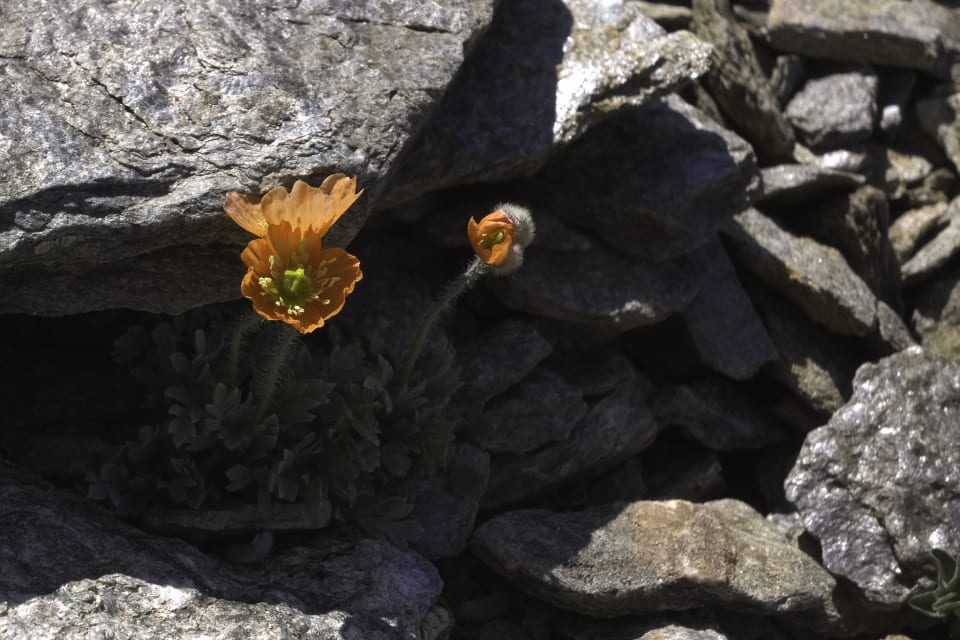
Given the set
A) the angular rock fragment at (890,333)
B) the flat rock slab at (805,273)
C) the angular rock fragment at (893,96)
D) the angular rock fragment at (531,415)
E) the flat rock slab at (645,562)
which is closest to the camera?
the flat rock slab at (645,562)

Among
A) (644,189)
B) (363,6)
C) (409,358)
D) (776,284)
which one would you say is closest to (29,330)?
(409,358)

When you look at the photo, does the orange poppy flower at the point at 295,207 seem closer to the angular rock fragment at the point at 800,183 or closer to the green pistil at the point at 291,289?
the green pistil at the point at 291,289

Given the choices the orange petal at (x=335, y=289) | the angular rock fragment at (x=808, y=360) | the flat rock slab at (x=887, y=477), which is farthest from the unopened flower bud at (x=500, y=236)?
the angular rock fragment at (x=808, y=360)

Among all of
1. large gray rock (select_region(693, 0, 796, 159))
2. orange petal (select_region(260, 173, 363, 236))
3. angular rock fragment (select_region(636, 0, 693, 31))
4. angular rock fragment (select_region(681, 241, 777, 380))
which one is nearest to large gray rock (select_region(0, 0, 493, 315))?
orange petal (select_region(260, 173, 363, 236))

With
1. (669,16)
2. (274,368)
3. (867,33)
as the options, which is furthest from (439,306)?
(867,33)

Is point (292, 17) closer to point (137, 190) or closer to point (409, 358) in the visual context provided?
point (137, 190)
